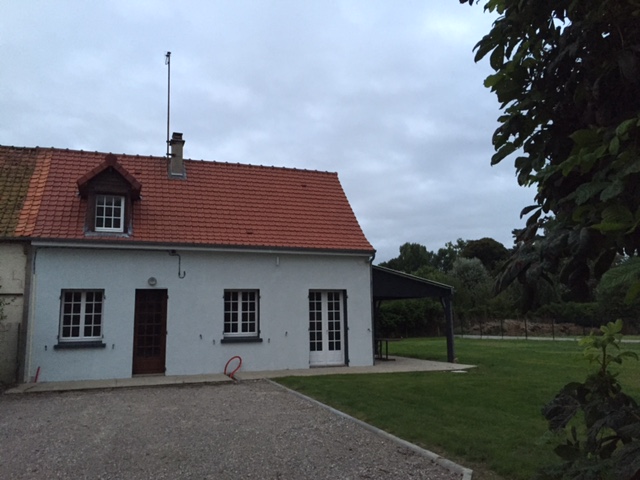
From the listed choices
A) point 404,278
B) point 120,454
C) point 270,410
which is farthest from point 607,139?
point 404,278

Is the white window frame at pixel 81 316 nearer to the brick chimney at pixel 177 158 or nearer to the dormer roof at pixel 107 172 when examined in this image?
the dormer roof at pixel 107 172

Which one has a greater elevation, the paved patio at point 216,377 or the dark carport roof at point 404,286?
the dark carport roof at point 404,286

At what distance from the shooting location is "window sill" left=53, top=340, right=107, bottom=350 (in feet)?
41.5

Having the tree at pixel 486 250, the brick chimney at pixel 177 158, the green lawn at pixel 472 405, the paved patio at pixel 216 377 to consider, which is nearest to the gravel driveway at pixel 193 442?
the green lawn at pixel 472 405

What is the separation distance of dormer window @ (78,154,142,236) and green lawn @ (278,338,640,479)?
20.6ft

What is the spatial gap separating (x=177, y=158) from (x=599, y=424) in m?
15.9

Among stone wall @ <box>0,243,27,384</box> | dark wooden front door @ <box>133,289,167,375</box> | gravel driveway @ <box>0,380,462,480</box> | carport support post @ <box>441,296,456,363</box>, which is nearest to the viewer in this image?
gravel driveway @ <box>0,380,462,480</box>

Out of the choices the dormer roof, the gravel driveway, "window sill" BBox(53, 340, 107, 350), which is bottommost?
the gravel driveway

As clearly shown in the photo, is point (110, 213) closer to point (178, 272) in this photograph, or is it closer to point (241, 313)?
point (178, 272)

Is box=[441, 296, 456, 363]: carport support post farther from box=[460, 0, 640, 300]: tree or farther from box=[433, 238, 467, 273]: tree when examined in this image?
box=[433, 238, 467, 273]: tree

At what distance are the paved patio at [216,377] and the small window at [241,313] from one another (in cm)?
120

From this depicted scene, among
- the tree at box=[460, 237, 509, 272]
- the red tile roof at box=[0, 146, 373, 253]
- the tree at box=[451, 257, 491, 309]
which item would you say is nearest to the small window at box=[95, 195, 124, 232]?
the red tile roof at box=[0, 146, 373, 253]

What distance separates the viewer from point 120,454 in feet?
20.7

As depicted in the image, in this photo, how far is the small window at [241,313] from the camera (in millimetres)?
14734
